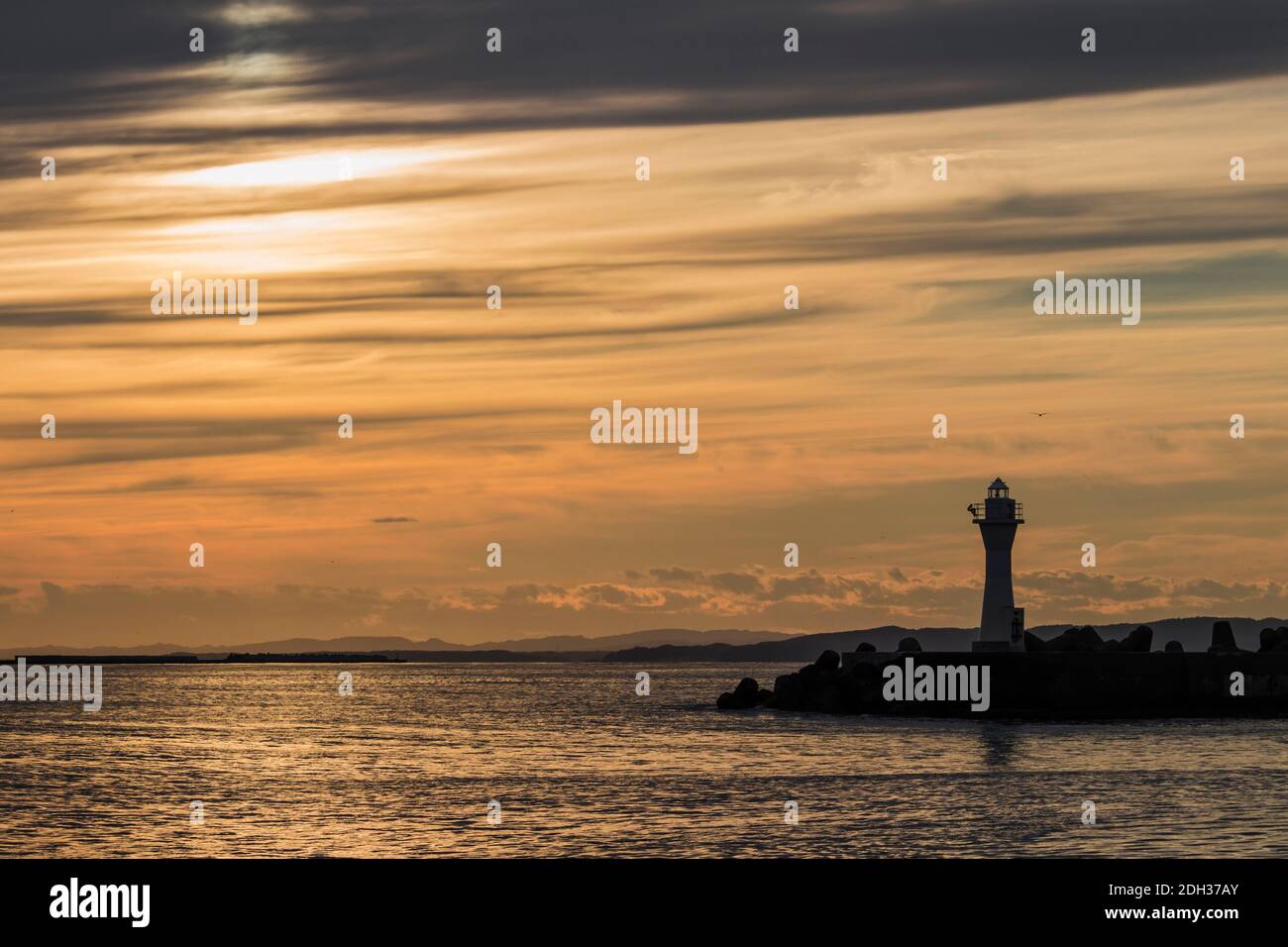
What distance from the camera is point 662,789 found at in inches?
1722

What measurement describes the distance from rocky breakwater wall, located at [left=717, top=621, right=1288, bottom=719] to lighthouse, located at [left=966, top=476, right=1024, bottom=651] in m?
0.81

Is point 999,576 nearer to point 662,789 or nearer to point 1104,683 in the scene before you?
point 1104,683

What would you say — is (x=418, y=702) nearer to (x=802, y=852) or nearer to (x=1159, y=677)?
(x=1159, y=677)

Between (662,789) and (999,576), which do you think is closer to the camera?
(662,789)

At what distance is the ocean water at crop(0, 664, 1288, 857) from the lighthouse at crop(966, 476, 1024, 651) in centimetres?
411

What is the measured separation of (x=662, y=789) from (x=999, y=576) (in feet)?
114

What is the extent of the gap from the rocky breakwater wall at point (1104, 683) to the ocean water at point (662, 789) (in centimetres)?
135

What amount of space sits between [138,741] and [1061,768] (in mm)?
42010

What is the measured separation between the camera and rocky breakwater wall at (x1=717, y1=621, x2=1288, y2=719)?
7288 centimetres

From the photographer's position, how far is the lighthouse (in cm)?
7356

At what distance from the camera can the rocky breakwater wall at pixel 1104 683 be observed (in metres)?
72.9

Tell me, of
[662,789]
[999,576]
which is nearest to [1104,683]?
[999,576]

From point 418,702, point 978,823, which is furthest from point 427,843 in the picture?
point 418,702

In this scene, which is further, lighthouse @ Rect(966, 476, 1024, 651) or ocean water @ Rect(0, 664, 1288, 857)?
lighthouse @ Rect(966, 476, 1024, 651)
